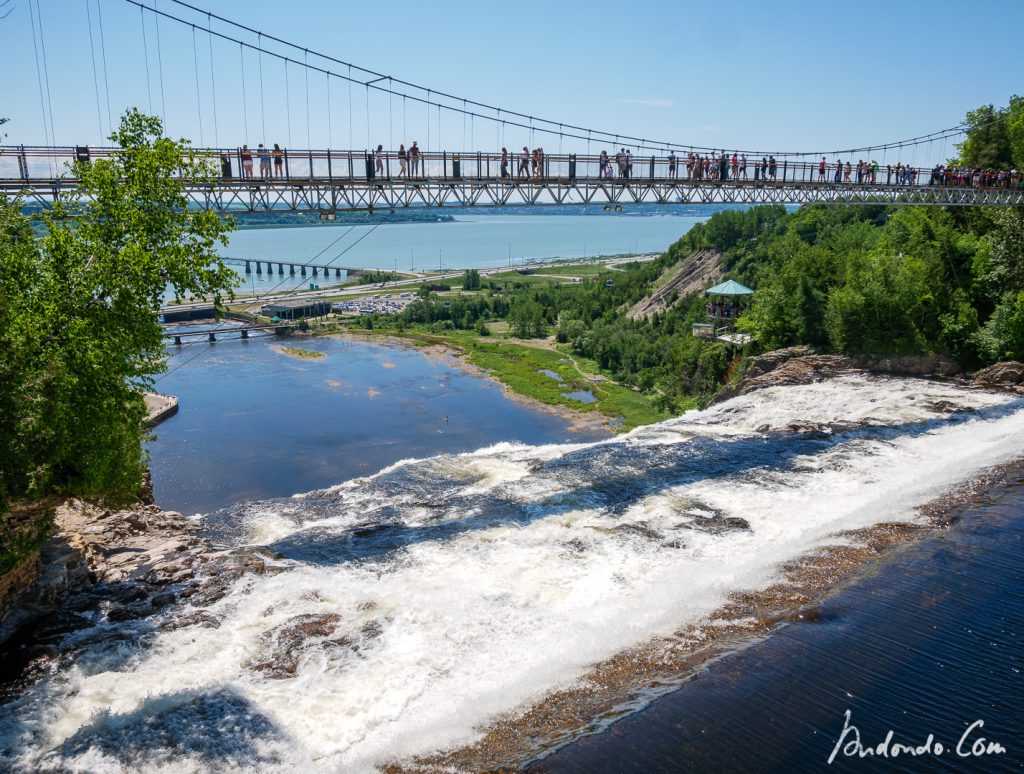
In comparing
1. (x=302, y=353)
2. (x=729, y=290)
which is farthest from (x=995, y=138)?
(x=302, y=353)

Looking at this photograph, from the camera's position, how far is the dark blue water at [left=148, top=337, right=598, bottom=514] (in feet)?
136

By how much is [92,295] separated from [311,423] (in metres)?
38.2

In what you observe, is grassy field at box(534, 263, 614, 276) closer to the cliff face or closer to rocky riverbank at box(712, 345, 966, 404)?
the cliff face

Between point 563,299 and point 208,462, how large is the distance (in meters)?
62.0

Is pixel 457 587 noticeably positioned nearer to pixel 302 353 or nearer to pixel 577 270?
pixel 302 353

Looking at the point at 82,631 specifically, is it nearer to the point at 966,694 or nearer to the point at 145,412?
the point at 145,412

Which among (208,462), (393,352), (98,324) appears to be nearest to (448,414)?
(208,462)

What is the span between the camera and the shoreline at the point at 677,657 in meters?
12.2

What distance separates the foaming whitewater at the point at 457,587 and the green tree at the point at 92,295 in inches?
166

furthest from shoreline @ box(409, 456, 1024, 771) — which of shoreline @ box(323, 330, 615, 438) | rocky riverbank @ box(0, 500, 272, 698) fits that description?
shoreline @ box(323, 330, 615, 438)

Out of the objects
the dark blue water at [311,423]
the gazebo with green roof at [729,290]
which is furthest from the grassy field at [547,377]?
the gazebo with green roof at [729,290]

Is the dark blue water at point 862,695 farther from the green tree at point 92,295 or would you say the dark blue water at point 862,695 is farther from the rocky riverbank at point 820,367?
the rocky riverbank at point 820,367

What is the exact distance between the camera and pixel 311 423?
53094 millimetres

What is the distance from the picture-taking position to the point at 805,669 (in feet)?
46.4
